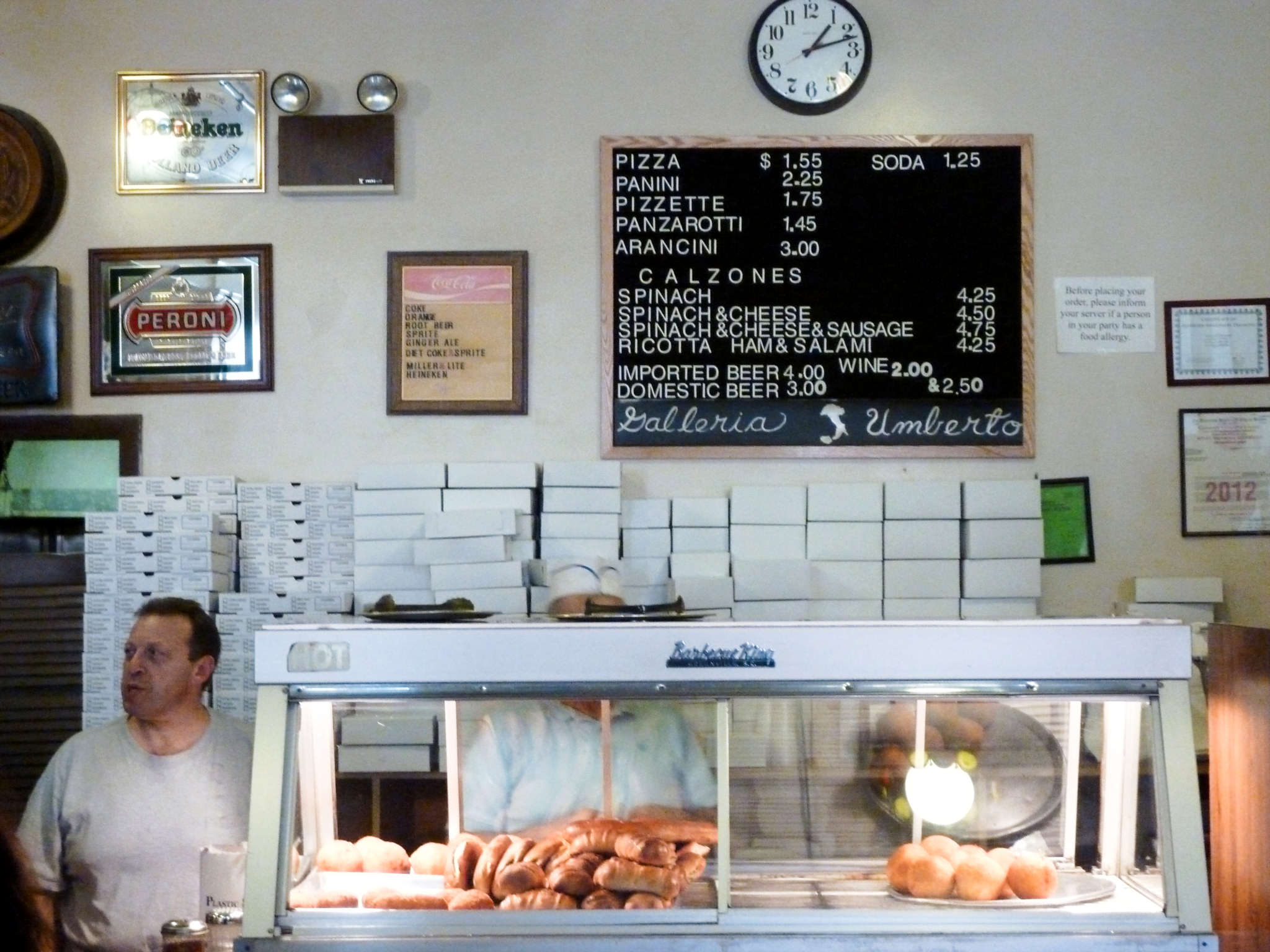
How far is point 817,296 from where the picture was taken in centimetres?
437

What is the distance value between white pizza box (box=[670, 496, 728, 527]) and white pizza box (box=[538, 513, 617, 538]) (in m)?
0.19

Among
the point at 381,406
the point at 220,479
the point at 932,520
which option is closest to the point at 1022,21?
the point at 932,520

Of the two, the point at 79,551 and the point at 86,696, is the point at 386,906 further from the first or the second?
the point at 79,551

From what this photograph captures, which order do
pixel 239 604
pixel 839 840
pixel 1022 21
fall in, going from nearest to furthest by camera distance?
pixel 839 840 < pixel 239 604 < pixel 1022 21

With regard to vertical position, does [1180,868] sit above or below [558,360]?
below

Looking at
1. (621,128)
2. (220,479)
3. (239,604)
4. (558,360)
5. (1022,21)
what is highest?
(1022,21)

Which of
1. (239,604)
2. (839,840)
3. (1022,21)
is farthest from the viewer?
(1022,21)

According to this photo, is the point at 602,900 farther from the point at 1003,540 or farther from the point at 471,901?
the point at 1003,540

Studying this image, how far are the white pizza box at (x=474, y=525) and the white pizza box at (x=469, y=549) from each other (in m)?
0.01

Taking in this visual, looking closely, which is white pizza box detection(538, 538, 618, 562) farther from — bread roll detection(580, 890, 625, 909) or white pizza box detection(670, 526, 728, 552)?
bread roll detection(580, 890, 625, 909)

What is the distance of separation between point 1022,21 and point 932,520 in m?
1.60

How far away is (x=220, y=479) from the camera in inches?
167

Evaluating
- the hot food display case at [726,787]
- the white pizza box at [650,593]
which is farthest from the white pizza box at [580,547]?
the hot food display case at [726,787]

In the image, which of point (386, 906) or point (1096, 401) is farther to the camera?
point (1096, 401)
